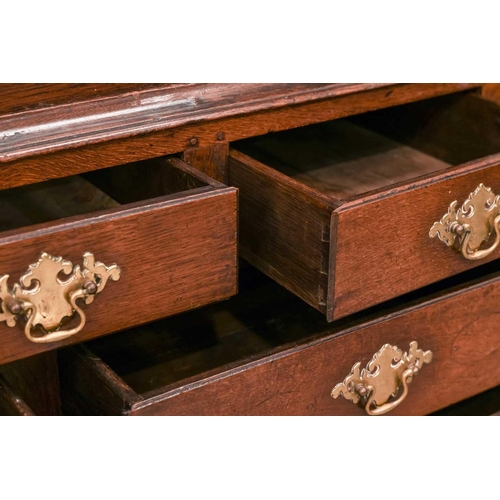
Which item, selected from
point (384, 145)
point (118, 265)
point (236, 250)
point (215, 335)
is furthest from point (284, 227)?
point (384, 145)

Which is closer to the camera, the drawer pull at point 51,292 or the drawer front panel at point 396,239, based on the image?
the drawer pull at point 51,292

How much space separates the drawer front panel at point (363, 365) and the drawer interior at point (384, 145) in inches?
7.1

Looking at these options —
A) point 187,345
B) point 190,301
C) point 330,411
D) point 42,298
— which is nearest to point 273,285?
point 187,345

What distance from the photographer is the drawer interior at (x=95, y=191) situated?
951 mm

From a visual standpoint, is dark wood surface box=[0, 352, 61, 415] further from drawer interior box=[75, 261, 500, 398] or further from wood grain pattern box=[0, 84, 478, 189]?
wood grain pattern box=[0, 84, 478, 189]

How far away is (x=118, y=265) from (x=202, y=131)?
8.0 inches

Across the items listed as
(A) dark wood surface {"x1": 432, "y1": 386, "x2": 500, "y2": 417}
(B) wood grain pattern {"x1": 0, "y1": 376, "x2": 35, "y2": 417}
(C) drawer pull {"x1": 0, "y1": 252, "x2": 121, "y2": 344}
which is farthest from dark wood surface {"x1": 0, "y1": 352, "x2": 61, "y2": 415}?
(A) dark wood surface {"x1": 432, "y1": 386, "x2": 500, "y2": 417}

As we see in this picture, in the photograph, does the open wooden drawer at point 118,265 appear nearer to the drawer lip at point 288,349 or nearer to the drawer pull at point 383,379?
the drawer lip at point 288,349

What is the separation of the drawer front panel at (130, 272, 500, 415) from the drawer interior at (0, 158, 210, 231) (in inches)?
7.9

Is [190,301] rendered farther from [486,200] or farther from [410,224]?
[486,200]

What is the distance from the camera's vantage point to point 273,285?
4.25ft

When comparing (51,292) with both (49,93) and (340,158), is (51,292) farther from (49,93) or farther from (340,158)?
(340,158)

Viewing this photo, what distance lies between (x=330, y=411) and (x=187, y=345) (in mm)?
215

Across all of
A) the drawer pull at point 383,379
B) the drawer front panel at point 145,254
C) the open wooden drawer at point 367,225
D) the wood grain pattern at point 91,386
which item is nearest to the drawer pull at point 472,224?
the open wooden drawer at point 367,225
